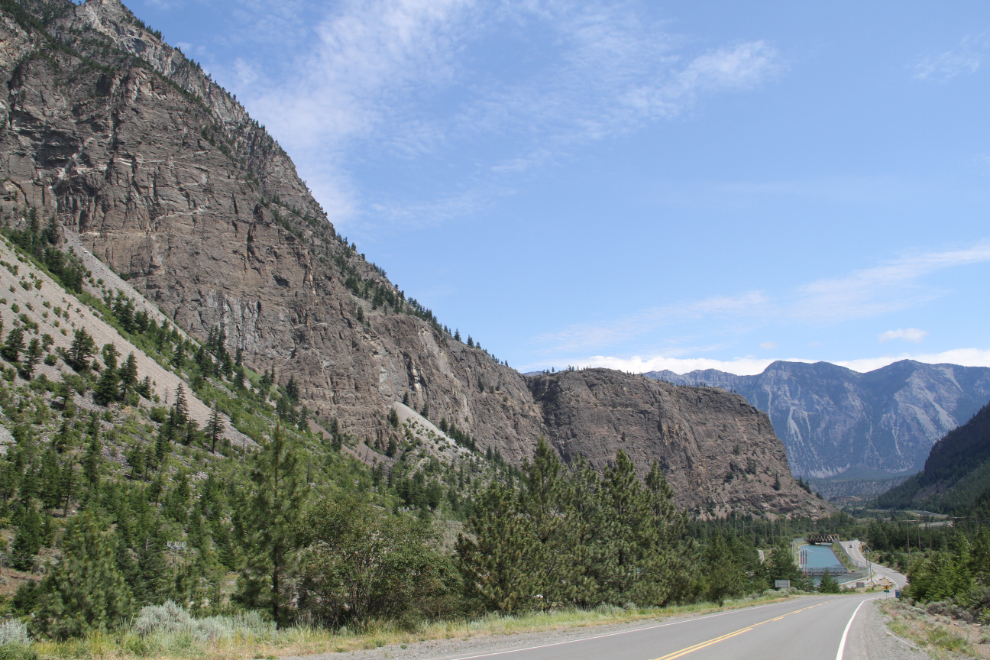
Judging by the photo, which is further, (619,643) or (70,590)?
(70,590)

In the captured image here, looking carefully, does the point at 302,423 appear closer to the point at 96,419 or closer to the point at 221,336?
the point at 221,336

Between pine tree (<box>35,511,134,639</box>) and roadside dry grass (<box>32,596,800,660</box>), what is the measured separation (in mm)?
4247

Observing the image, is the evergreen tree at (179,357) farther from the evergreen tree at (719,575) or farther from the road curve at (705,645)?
the road curve at (705,645)

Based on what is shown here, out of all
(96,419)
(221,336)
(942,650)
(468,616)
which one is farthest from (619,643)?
(221,336)

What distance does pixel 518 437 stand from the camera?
599 feet

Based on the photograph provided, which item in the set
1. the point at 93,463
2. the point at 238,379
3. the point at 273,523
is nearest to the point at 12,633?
the point at 273,523

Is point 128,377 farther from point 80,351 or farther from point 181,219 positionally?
point 181,219

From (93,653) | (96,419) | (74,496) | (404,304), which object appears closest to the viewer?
(93,653)

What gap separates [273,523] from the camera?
23.4 m

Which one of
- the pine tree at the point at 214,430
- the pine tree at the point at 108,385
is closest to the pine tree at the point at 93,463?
the pine tree at the point at 108,385

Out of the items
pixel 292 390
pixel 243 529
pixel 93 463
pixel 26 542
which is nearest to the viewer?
pixel 243 529

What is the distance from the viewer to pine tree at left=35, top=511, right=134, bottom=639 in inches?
771

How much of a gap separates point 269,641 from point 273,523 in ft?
26.7

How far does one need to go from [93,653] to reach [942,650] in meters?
23.1
